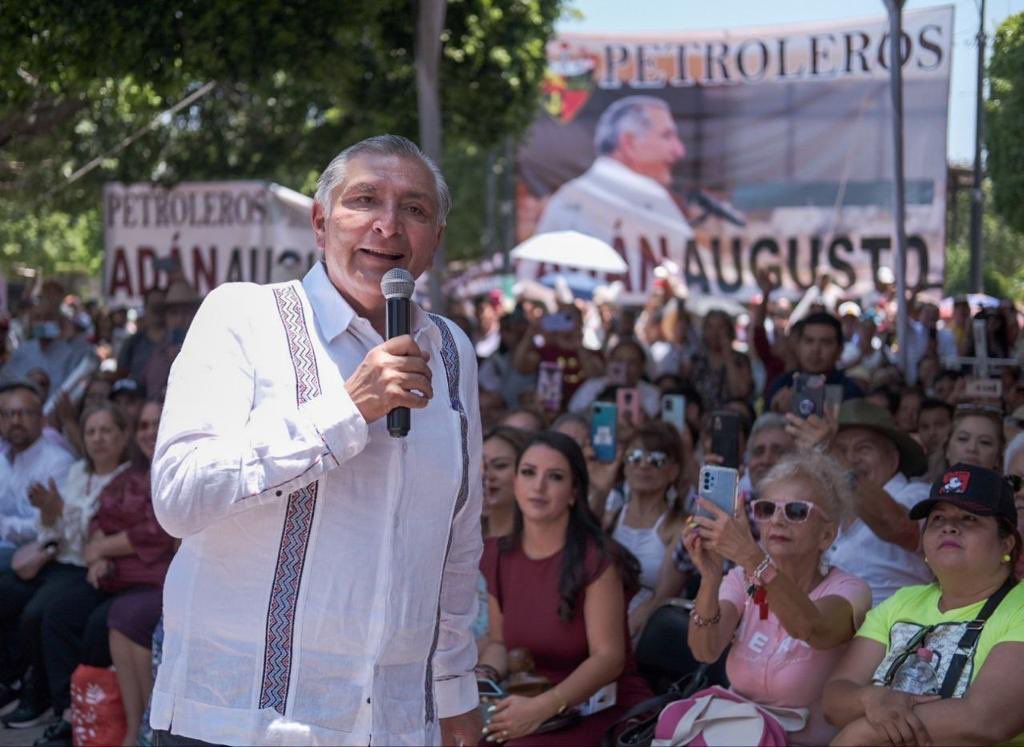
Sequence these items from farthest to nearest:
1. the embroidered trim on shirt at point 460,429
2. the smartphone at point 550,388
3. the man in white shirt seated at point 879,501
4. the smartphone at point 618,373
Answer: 1. the smartphone at point 550,388
2. the smartphone at point 618,373
3. the man in white shirt seated at point 879,501
4. the embroidered trim on shirt at point 460,429

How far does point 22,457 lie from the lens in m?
7.59

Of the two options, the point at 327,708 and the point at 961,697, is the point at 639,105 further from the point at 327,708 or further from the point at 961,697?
the point at 327,708

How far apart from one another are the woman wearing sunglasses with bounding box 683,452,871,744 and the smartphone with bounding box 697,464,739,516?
3 centimetres

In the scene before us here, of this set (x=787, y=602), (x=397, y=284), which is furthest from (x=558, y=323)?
(x=397, y=284)

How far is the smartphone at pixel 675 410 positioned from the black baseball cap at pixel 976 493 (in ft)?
10.1

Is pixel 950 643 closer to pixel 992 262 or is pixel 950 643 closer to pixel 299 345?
pixel 299 345

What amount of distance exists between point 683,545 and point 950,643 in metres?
1.90

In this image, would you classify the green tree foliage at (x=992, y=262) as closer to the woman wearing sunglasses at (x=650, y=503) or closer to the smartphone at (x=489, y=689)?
the woman wearing sunglasses at (x=650, y=503)

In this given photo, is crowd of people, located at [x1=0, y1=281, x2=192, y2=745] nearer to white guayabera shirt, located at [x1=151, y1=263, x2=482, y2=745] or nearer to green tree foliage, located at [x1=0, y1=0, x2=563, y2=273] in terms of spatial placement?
green tree foliage, located at [x1=0, y1=0, x2=563, y2=273]

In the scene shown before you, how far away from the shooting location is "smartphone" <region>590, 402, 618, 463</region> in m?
6.74

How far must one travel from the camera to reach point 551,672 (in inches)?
198

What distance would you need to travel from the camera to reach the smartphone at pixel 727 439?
5020 millimetres

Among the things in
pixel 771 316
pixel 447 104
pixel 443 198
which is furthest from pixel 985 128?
pixel 443 198

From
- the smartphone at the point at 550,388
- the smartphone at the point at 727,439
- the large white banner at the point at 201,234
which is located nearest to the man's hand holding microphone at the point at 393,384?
the smartphone at the point at 727,439
